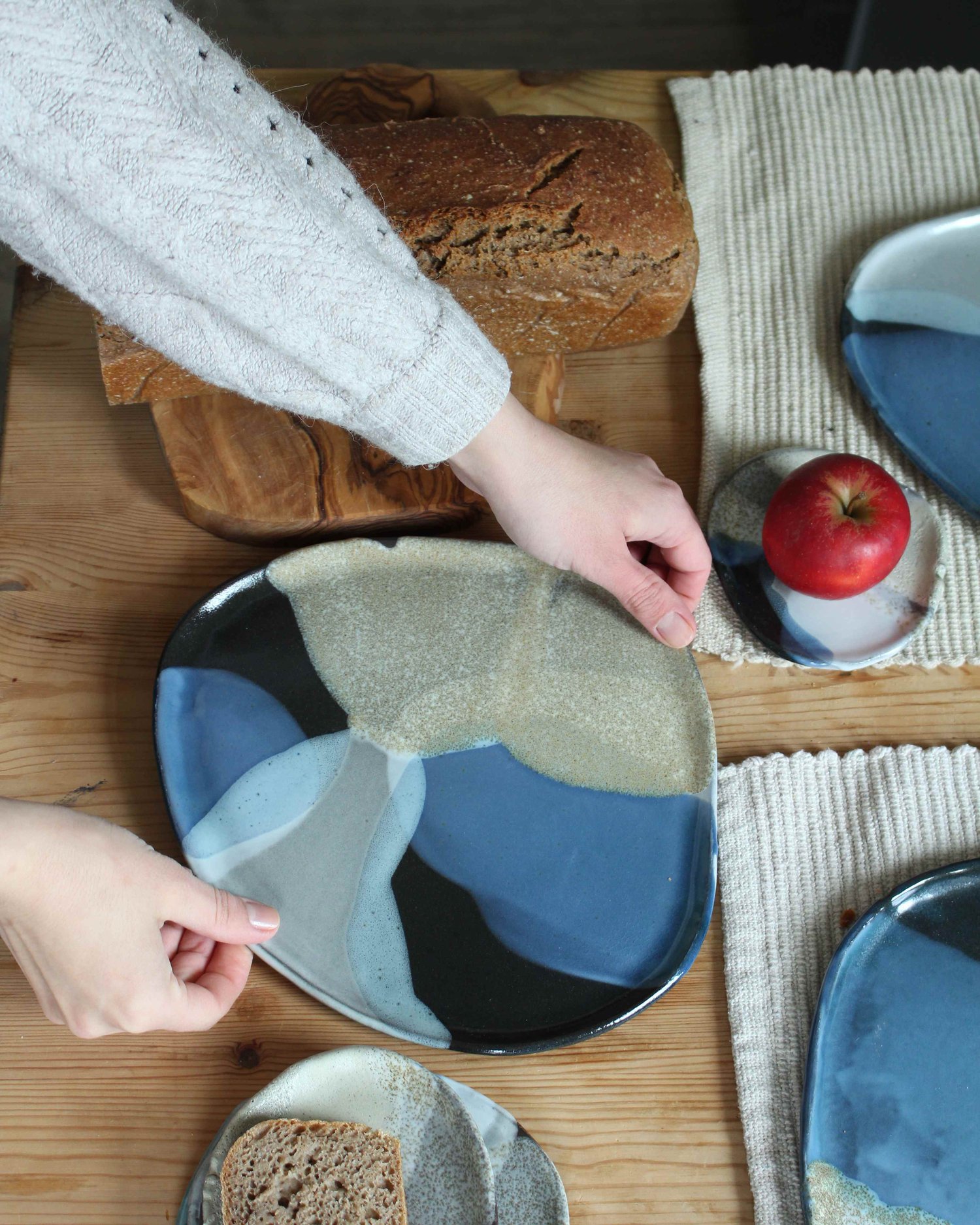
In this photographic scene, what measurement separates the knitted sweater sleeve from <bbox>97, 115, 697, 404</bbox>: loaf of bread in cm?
17

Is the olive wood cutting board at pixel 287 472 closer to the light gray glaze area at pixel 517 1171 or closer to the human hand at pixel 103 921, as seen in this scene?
the human hand at pixel 103 921

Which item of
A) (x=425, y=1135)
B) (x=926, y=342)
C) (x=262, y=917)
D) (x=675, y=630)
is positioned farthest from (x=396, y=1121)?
(x=926, y=342)

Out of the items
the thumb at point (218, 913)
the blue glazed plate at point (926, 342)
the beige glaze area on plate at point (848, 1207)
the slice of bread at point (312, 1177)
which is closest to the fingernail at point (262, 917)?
the thumb at point (218, 913)

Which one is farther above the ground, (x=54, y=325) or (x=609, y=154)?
(x=609, y=154)

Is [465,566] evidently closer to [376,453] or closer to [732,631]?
[376,453]

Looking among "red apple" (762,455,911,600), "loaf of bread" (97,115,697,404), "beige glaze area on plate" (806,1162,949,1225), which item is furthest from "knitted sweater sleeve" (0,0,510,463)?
"beige glaze area on plate" (806,1162,949,1225)

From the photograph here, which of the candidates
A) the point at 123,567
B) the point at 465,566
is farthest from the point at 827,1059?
the point at 123,567

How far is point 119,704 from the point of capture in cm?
83

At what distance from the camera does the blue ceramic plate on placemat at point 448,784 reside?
73cm

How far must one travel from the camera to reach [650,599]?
774 millimetres

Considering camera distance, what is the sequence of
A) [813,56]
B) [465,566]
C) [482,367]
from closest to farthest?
[482,367] → [465,566] → [813,56]

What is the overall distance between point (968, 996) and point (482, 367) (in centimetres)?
59

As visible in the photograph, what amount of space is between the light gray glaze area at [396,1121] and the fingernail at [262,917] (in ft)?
0.32

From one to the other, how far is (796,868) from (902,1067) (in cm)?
16
